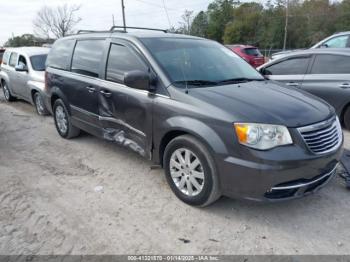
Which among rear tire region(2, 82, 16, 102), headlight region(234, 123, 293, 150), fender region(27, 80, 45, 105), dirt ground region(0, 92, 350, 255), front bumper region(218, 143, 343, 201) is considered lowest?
dirt ground region(0, 92, 350, 255)

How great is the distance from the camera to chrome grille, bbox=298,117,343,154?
3.05 metres

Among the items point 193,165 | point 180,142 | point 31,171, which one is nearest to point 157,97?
point 180,142

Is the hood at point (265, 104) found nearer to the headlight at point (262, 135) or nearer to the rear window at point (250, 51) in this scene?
the headlight at point (262, 135)

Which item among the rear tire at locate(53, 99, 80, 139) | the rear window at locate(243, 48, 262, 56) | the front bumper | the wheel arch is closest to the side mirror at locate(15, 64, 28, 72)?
the rear tire at locate(53, 99, 80, 139)

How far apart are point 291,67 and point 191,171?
168 inches

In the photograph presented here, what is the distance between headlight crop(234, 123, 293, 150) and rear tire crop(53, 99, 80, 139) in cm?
338

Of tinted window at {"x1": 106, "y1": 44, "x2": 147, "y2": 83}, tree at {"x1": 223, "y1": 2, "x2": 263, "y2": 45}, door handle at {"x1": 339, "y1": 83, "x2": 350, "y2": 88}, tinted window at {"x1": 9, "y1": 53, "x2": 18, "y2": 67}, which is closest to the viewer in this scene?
tinted window at {"x1": 106, "y1": 44, "x2": 147, "y2": 83}

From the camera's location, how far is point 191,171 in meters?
3.39

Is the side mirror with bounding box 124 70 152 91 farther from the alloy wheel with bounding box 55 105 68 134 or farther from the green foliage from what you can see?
the green foliage

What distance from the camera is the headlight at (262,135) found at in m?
2.94

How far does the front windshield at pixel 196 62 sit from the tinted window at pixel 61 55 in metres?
1.89

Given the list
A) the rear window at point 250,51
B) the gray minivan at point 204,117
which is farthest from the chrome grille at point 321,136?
the rear window at point 250,51

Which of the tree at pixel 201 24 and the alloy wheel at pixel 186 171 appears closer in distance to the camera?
the alloy wheel at pixel 186 171

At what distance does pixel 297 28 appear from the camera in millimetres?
47000
